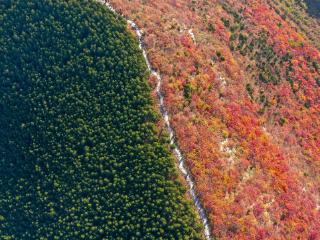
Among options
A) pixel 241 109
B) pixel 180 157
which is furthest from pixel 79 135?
pixel 241 109

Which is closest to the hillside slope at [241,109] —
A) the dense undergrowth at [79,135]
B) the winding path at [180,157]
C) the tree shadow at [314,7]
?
the winding path at [180,157]

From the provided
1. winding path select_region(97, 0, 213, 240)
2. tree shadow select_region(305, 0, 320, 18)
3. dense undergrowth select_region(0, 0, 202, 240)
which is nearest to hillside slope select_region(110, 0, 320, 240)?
winding path select_region(97, 0, 213, 240)

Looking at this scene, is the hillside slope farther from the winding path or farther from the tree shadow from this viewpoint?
the tree shadow

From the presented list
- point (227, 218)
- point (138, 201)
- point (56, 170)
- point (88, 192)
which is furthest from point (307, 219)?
point (56, 170)

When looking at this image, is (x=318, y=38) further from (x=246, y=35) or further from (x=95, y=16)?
(x=95, y=16)

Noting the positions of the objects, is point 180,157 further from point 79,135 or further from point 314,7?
point 314,7

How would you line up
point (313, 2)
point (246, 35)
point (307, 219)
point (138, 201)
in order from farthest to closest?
point (313, 2), point (246, 35), point (307, 219), point (138, 201)

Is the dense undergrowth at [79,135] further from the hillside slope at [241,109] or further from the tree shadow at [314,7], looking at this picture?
the tree shadow at [314,7]
